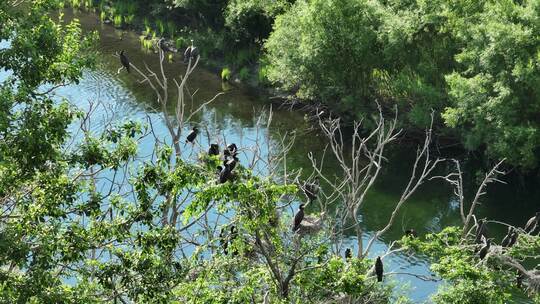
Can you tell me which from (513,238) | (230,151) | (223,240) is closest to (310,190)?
(513,238)

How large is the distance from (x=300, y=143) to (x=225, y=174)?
84.8ft

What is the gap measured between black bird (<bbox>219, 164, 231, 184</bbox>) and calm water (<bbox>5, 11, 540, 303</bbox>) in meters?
10.1

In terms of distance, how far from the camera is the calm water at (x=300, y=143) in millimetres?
29641

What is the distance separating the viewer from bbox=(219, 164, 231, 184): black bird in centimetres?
1208

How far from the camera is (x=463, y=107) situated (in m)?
31.5

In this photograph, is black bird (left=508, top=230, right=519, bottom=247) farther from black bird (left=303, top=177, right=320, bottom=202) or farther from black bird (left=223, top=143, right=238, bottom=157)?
black bird (left=223, top=143, right=238, bottom=157)

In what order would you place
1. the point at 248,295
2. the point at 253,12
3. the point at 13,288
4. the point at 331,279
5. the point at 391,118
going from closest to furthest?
1. the point at 13,288
2. the point at 248,295
3. the point at 331,279
4. the point at 391,118
5. the point at 253,12

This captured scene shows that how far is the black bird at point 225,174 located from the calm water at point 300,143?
10063 millimetres

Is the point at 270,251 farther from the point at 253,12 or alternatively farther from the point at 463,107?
the point at 253,12

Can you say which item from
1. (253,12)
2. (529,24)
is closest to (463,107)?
(529,24)

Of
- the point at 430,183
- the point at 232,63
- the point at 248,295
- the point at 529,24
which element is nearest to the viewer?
the point at 248,295

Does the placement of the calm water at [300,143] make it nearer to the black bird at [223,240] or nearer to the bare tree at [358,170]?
the bare tree at [358,170]

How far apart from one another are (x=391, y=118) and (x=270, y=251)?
76.2 feet

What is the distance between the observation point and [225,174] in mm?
12141
